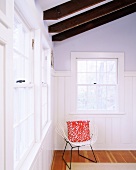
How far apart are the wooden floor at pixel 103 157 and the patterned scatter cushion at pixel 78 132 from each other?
0.44 meters

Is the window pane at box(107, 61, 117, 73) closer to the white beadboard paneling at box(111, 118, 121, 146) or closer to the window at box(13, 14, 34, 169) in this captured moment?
the white beadboard paneling at box(111, 118, 121, 146)

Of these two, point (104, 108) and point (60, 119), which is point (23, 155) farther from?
point (104, 108)

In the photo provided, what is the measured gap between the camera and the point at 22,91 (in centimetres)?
175

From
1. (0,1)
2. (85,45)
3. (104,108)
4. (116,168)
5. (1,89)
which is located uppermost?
(85,45)

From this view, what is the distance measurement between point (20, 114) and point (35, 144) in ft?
1.85

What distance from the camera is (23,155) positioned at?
170 centimetres

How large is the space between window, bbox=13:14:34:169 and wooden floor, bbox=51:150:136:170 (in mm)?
1679

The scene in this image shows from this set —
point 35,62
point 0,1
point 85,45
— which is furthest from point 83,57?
point 0,1

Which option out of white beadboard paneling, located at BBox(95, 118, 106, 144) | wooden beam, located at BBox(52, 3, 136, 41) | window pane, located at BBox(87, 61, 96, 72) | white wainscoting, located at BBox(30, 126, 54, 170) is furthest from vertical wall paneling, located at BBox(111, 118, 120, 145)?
wooden beam, located at BBox(52, 3, 136, 41)

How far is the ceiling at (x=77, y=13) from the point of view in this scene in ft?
8.25

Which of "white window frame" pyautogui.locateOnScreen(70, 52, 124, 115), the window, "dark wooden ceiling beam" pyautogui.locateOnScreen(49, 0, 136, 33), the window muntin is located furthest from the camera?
the window muntin

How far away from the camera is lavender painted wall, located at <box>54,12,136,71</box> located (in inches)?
166

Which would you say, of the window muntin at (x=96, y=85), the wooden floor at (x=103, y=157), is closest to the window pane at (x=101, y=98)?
the window muntin at (x=96, y=85)

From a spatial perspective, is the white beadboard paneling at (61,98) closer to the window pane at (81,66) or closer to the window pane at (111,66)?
the window pane at (81,66)
